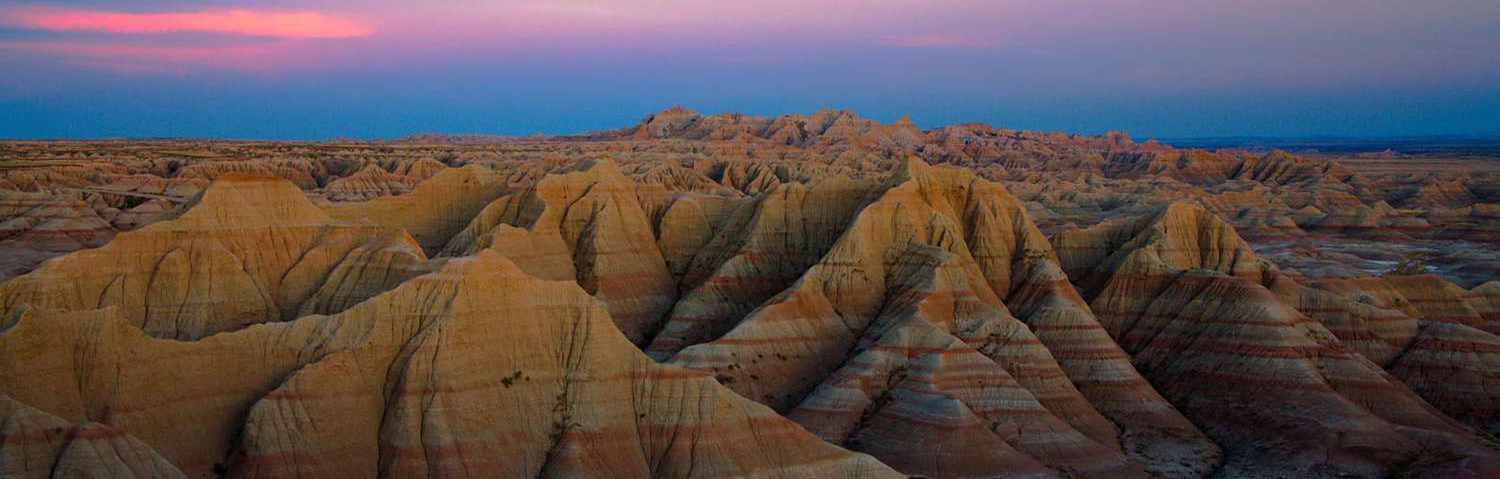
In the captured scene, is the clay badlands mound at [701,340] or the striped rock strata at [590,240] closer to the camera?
the clay badlands mound at [701,340]

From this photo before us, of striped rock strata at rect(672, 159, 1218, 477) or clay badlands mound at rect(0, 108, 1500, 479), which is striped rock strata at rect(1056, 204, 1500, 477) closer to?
clay badlands mound at rect(0, 108, 1500, 479)

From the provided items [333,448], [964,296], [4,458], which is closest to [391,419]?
[333,448]

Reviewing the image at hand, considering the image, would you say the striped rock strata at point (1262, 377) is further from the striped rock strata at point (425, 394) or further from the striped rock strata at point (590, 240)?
the striped rock strata at point (590, 240)

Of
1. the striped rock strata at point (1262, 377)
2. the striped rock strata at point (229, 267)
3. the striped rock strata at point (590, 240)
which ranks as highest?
the striped rock strata at point (229, 267)

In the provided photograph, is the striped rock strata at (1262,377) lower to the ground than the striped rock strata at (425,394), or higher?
lower

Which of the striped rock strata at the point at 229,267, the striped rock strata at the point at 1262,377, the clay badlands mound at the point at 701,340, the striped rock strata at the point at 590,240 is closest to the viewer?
the clay badlands mound at the point at 701,340

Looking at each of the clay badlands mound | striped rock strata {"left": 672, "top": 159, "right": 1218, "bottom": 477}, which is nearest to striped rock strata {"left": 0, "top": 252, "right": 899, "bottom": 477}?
the clay badlands mound

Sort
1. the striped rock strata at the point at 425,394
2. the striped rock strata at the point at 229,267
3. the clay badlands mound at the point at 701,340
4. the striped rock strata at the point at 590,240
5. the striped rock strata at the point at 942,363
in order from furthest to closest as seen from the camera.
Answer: the striped rock strata at the point at 590,240, the striped rock strata at the point at 942,363, the striped rock strata at the point at 229,267, the clay badlands mound at the point at 701,340, the striped rock strata at the point at 425,394

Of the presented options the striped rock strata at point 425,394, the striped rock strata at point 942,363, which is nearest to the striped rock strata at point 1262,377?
the striped rock strata at point 942,363
